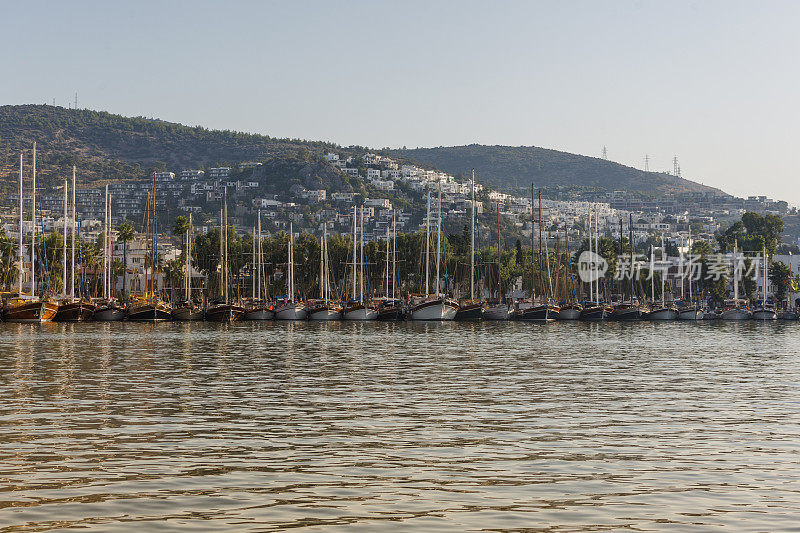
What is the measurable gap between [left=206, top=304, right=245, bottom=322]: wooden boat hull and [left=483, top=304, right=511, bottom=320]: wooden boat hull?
31416 mm

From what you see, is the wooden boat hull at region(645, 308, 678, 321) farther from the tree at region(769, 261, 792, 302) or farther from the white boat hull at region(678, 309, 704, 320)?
the tree at region(769, 261, 792, 302)

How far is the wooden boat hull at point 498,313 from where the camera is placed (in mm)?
125625

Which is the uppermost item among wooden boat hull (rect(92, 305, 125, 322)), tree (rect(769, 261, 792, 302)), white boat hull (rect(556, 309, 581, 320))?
tree (rect(769, 261, 792, 302))

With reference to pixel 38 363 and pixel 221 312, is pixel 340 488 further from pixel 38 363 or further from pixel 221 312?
pixel 221 312

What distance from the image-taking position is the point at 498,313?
126 m

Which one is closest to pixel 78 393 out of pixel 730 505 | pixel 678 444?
pixel 678 444

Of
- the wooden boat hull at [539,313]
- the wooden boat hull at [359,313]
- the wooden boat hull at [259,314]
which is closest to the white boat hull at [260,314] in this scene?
the wooden boat hull at [259,314]

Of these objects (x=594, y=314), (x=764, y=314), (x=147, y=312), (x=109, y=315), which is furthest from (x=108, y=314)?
(x=764, y=314)

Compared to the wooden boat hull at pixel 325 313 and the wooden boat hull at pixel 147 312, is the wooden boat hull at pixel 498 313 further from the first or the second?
Result: the wooden boat hull at pixel 147 312

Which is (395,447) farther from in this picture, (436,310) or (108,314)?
(436,310)

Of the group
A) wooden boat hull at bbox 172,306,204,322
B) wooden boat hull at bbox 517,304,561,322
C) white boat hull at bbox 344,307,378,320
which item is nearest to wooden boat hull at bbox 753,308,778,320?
wooden boat hull at bbox 517,304,561,322

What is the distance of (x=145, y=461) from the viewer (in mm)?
19453

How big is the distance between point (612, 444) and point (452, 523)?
869 cm

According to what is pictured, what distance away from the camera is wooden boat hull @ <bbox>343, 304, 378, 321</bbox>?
12156 cm
